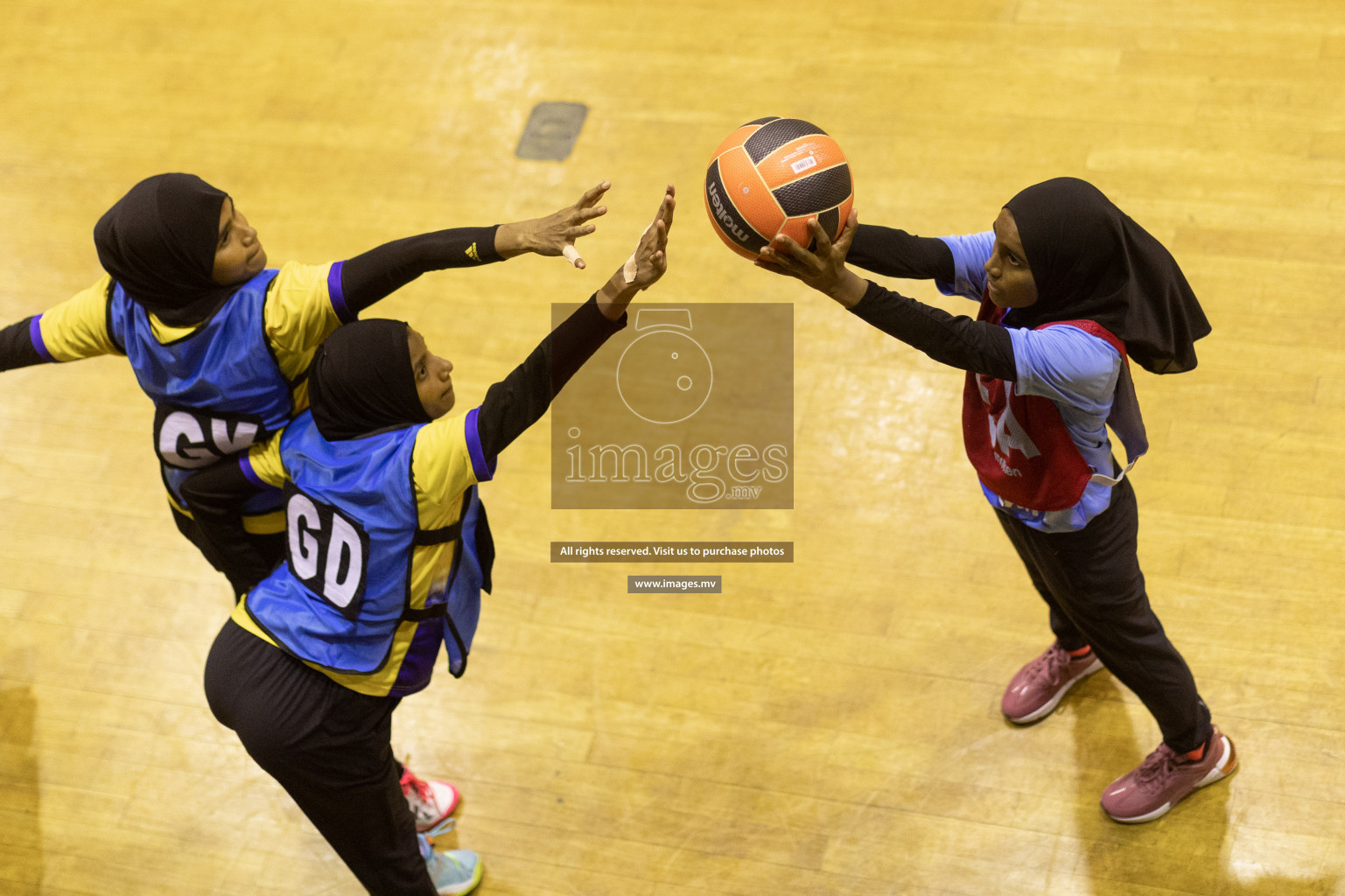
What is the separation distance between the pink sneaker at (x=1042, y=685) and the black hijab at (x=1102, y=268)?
1.05m

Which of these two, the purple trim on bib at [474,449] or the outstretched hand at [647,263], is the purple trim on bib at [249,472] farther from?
the outstretched hand at [647,263]

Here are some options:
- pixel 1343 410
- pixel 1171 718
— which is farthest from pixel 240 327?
pixel 1343 410

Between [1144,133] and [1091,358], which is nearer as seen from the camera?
[1091,358]

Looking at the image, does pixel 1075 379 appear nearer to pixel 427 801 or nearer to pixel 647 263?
pixel 647 263

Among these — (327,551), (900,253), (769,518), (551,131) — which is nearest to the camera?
(327,551)

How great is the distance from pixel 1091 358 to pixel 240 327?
1.65 m

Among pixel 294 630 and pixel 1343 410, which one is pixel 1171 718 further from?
pixel 294 630

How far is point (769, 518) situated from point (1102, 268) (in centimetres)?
153

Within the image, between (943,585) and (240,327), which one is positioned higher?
(240,327)

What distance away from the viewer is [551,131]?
4484mm

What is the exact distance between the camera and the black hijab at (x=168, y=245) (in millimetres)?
2230

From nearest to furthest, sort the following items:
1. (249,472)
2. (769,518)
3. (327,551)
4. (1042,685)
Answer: (327,551)
(249,472)
(1042,685)
(769,518)

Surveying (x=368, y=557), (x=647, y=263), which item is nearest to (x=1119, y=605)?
(x=647, y=263)

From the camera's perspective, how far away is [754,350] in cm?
371
